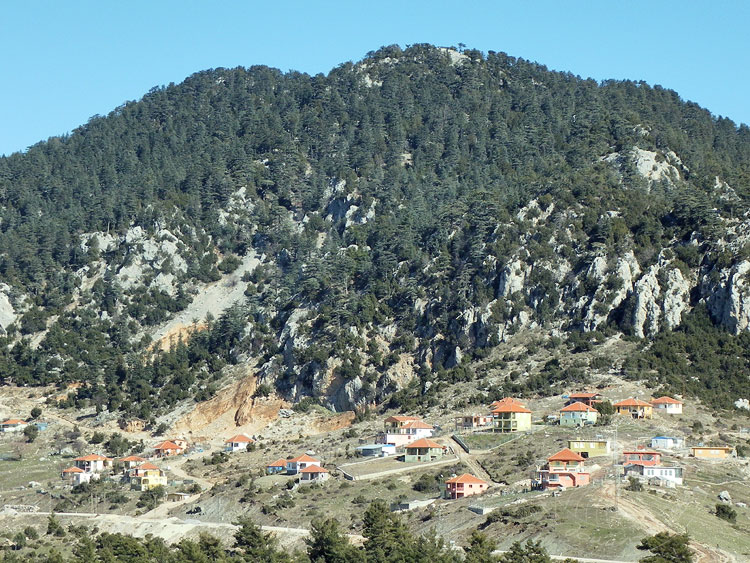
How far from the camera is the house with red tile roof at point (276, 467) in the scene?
133m

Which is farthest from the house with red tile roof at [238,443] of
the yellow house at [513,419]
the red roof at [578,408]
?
the red roof at [578,408]

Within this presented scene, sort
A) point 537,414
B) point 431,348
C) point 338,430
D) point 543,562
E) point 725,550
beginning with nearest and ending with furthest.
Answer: point 543,562 → point 725,550 → point 537,414 → point 338,430 → point 431,348

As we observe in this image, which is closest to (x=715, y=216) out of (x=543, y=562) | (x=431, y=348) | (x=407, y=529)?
(x=431, y=348)

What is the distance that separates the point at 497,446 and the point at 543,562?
139 ft

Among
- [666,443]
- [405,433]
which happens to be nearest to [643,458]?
[666,443]

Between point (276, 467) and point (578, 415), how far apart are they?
28061 millimetres

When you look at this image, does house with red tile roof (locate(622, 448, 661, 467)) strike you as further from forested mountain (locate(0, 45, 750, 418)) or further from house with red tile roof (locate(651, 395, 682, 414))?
forested mountain (locate(0, 45, 750, 418))

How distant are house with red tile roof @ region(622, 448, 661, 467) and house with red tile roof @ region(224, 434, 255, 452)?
47.6m

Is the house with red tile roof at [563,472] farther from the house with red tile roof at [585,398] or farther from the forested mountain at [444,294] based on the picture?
the forested mountain at [444,294]

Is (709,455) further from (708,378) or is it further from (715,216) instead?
(715,216)

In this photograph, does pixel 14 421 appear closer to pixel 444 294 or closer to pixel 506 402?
pixel 444 294

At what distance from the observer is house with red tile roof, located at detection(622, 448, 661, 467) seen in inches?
4368

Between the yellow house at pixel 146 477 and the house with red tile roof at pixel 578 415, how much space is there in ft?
123

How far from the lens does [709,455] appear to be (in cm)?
11881
